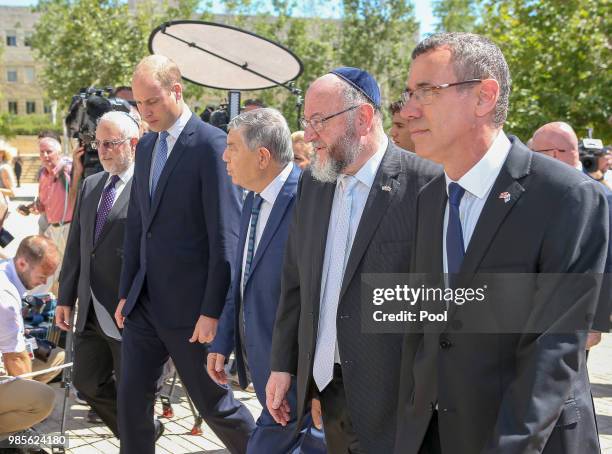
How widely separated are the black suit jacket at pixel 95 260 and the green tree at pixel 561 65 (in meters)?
12.3

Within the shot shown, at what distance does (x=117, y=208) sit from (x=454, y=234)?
10.1ft

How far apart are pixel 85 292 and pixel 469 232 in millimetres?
3193

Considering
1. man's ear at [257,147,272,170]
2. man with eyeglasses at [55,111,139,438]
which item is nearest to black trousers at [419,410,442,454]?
man's ear at [257,147,272,170]

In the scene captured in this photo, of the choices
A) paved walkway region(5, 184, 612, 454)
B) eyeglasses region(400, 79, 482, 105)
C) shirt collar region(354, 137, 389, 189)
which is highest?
eyeglasses region(400, 79, 482, 105)

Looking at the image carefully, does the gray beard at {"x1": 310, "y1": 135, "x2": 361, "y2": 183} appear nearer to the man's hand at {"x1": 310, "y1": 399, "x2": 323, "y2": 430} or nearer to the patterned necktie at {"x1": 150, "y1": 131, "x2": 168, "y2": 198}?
the man's hand at {"x1": 310, "y1": 399, "x2": 323, "y2": 430}

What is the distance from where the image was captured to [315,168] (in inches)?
127

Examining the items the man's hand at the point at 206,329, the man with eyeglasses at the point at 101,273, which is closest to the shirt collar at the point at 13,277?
the man with eyeglasses at the point at 101,273

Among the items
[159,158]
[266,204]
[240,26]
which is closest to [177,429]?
[159,158]

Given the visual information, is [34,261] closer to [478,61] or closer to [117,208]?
[117,208]

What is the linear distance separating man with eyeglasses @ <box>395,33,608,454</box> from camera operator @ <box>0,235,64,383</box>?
283 centimetres

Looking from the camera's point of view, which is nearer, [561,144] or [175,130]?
[175,130]

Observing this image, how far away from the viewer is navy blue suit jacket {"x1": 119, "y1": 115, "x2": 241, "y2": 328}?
166 inches

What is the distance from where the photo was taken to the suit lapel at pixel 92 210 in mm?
4949

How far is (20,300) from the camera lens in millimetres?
4715
